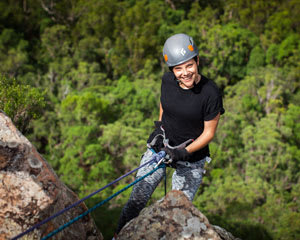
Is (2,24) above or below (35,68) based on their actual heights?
above

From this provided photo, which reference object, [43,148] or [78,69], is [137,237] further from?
[78,69]

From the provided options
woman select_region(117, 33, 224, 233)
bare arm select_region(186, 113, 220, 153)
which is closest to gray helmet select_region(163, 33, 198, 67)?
woman select_region(117, 33, 224, 233)

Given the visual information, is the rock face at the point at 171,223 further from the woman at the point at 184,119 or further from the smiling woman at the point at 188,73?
the smiling woman at the point at 188,73

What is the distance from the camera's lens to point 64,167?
16.6 metres

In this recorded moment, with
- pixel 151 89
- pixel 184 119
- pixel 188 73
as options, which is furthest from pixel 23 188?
pixel 151 89

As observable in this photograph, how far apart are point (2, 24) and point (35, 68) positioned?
513cm

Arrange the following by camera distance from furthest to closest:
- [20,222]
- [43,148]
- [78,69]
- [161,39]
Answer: [161,39]
[78,69]
[43,148]
[20,222]

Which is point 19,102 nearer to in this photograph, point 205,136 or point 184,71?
point 184,71

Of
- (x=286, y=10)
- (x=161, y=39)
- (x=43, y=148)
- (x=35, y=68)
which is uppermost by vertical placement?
→ (x=286, y=10)

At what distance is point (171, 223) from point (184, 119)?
0.91 m

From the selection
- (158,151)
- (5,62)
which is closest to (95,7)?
(5,62)

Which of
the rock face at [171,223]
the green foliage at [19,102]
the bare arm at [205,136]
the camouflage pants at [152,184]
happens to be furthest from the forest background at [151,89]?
the bare arm at [205,136]

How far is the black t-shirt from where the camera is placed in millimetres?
2607

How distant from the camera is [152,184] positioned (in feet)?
9.39
